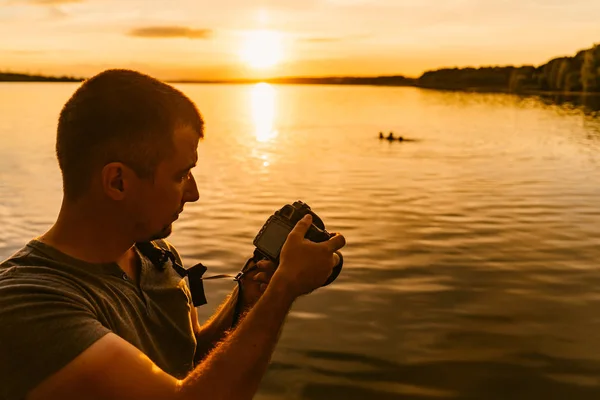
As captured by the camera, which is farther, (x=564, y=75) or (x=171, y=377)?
(x=564, y=75)

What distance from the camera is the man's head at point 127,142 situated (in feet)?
9.28

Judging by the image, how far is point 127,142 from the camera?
2.84 m

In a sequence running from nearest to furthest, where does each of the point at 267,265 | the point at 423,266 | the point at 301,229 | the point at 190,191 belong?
the point at 301,229, the point at 190,191, the point at 267,265, the point at 423,266

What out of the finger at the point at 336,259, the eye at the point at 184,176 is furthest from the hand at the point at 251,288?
the eye at the point at 184,176

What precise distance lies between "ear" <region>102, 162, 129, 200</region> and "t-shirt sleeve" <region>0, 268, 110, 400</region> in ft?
1.65

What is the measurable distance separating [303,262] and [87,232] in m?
0.89

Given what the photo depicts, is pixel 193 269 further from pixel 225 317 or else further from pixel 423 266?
pixel 423 266

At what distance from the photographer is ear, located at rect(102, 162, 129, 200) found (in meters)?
2.84

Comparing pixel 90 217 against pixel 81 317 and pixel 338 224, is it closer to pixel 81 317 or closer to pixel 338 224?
pixel 81 317

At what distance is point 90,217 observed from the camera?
291 cm

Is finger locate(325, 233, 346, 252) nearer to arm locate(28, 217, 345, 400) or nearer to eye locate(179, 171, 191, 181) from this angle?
arm locate(28, 217, 345, 400)

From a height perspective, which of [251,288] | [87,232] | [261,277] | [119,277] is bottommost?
[251,288]

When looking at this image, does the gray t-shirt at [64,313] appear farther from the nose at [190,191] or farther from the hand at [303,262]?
the hand at [303,262]

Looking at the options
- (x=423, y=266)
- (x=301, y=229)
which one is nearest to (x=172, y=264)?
(x=301, y=229)
